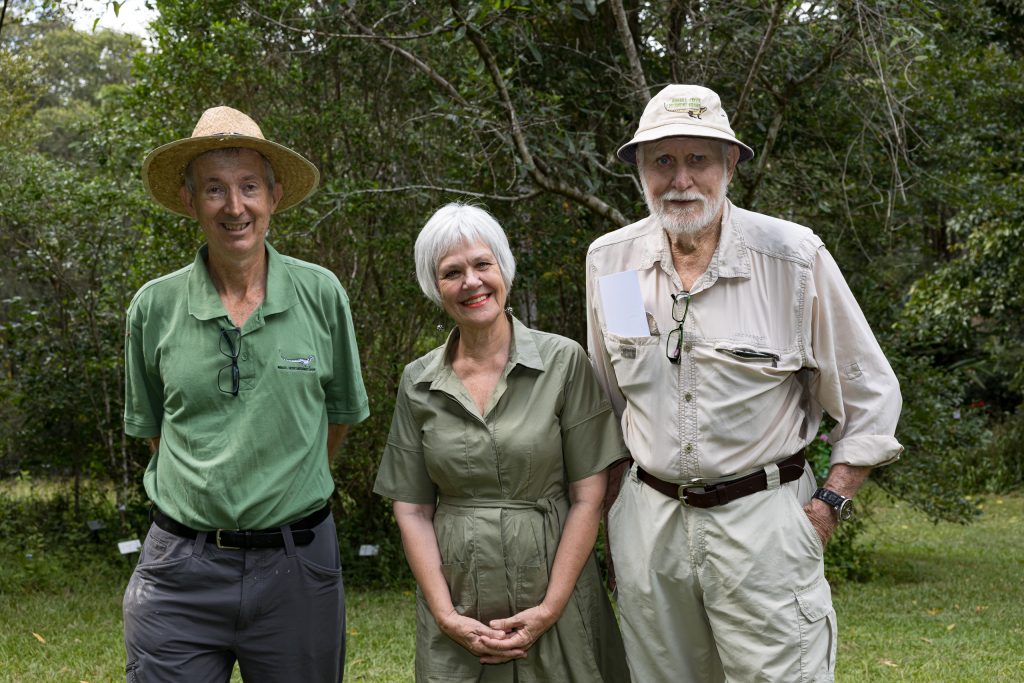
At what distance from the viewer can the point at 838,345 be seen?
3.01 metres

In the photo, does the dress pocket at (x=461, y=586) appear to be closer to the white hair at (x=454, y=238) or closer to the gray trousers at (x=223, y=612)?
the gray trousers at (x=223, y=612)

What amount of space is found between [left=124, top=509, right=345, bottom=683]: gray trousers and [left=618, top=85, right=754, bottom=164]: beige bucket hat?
1.40 m

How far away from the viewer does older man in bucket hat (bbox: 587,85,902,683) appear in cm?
288

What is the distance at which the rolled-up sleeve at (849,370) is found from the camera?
297cm

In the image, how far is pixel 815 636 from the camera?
9.46 feet

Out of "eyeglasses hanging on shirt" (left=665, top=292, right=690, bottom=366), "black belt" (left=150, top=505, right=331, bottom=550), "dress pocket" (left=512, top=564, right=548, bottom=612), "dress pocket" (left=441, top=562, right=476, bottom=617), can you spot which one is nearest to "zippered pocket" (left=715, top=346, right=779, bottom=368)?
"eyeglasses hanging on shirt" (left=665, top=292, right=690, bottom=366)

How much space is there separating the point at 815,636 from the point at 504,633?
0.79 metres

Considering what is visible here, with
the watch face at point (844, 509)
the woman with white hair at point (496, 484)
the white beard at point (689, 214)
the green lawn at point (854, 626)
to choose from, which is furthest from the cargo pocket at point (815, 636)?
the green lawn at point (854, 626)

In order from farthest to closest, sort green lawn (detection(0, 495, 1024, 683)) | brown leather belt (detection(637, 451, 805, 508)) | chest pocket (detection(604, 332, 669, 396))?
green lawn (detection(0, 495, 1024, 683)), chest pocket (detection(604, 332, 669, 396)), brown leather belt (detection(637, 451, 805, 508))

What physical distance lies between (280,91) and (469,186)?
84.0 inches

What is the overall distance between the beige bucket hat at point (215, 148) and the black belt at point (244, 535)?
0.89m

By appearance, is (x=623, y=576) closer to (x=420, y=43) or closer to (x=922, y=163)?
(x=420, y=43)

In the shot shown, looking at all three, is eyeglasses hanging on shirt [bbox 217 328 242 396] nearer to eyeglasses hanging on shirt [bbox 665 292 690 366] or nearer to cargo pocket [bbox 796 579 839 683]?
eyeglasses hanging on shirt [bbox 665 292 690 366]

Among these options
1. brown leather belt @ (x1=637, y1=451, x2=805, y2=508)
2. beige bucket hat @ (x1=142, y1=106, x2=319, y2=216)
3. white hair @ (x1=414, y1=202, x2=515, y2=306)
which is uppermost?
beige bucket hat @ (x1=142, y1=106, x2=319, y2=216)
